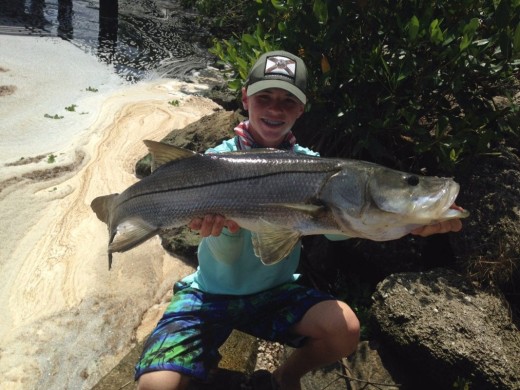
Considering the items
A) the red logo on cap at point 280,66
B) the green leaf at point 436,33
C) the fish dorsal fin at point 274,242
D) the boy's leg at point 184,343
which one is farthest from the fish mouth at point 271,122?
the green leaf at point 436,33

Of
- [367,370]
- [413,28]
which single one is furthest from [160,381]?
[413,28]

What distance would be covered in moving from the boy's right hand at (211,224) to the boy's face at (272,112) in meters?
0.84

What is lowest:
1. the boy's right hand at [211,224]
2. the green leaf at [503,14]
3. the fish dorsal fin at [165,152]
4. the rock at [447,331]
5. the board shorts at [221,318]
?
the board shorts at [221,318]

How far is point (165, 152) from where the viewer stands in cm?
282

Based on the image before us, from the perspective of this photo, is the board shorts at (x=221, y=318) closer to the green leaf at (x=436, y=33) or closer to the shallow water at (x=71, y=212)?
Answer: the shallow water at (x=71, y=212)

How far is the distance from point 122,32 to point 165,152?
1374 cm

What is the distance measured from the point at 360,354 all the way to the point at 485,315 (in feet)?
3.38

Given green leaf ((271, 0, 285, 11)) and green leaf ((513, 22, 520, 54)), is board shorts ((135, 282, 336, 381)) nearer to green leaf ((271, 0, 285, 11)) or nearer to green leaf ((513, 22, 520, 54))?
green leaf ((513, 22, 520, 54))

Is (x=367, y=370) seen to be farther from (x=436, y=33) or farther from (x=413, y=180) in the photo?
(x=436, y=33)

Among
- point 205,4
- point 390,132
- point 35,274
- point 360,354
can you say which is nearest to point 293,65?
point 390,132

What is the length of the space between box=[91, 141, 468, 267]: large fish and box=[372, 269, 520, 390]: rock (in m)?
1.21

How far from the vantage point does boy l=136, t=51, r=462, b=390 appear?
9.45 ft

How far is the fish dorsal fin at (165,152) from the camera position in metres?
2.78

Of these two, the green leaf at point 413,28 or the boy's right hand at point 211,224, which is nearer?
the boy's right hand at point 211,224
